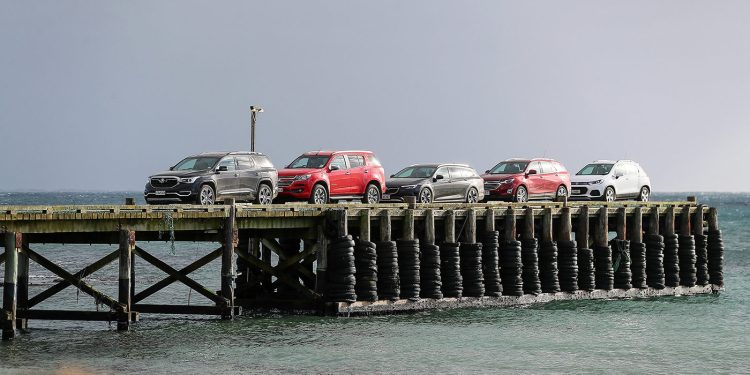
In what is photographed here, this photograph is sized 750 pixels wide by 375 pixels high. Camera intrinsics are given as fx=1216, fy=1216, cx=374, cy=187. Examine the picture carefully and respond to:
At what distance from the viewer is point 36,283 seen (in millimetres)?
46188

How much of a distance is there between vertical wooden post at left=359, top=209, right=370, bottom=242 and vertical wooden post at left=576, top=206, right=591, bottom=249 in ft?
29.8

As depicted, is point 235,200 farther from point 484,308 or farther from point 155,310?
point 484,308

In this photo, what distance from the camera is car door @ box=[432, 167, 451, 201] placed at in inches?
1457

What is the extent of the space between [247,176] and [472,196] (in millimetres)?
8914

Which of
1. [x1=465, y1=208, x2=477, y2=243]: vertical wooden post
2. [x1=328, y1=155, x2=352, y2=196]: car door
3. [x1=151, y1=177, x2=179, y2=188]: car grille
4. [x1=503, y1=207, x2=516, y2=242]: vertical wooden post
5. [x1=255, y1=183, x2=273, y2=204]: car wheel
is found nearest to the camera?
[x1=151, y1=177, x2=179, y2=188]: car grille

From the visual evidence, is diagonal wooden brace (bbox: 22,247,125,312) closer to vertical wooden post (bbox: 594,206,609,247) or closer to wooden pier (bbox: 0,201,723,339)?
wooden pier (bbox: 0,201,723,339)

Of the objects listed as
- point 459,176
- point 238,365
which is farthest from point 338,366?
point 459,176

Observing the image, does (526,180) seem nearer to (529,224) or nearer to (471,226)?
(529,224)

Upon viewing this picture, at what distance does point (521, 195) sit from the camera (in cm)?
4025

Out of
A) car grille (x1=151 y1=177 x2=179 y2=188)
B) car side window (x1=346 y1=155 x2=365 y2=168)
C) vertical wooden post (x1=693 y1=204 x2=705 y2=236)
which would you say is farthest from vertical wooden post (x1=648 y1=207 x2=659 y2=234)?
car grille (x1=151 y1=177 x2=179 y2=188)

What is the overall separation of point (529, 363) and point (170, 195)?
1007cm

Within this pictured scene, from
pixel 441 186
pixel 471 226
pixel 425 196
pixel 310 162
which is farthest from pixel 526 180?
pixel 310 162

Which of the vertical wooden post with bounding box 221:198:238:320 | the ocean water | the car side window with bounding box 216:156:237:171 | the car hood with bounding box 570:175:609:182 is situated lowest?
the ocean water

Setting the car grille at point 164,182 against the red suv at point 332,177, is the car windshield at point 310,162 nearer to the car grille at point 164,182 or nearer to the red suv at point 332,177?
the red suv at point 332,177
